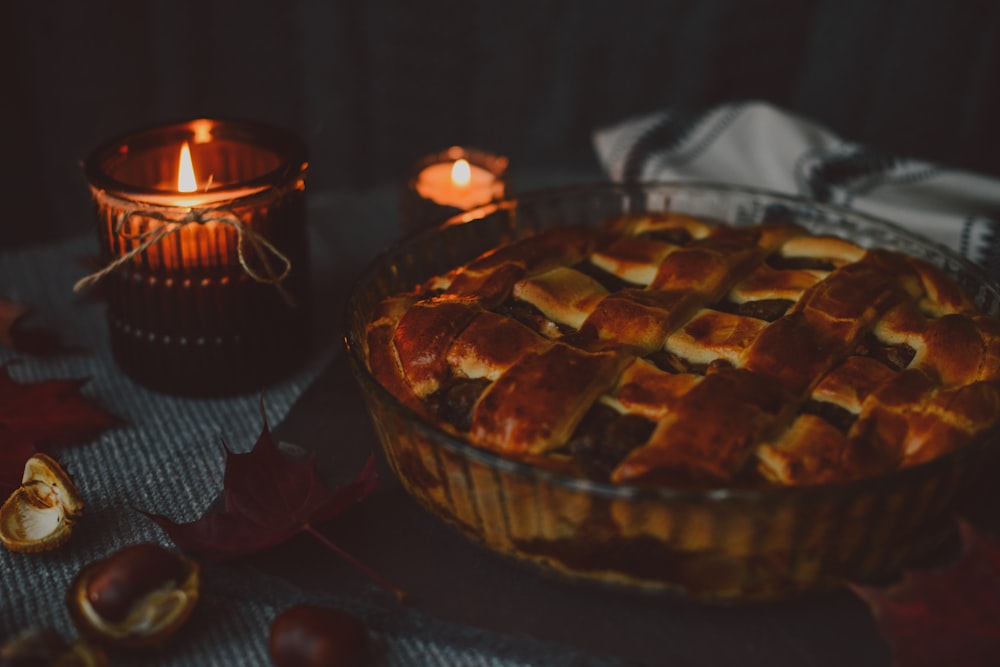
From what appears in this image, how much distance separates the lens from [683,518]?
2.58ft

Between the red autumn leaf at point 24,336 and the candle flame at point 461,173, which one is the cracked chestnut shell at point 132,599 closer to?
the red autumn leaf at point 24,336

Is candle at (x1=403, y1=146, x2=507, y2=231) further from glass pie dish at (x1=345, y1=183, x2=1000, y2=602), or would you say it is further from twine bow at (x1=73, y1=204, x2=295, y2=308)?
glass pie dish at (x1=345, y1=183, x2=1000, y2=602)

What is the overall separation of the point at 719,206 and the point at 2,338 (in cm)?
103

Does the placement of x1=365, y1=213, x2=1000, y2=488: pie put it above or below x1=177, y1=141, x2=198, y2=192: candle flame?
below

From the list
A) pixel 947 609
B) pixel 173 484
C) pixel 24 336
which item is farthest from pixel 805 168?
pixel 24 336

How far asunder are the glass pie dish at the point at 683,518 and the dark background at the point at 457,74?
117cm

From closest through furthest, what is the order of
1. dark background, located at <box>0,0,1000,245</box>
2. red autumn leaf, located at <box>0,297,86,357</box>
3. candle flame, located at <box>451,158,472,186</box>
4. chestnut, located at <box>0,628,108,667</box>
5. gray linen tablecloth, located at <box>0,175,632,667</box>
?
1. chestnut, located at <box>0,628,108,667</box>
2. gray linen tablecloth, located at <box>0,175,632,667</box>
3. red autumn leaf, located at <box>0,297,86,357</box>
4. candle flame, located at <box>451,158,472,186</box>
5. dark background, located at <box>0,0,1000,245</box>

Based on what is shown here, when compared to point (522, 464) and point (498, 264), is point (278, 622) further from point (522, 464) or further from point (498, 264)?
point (498, 264)

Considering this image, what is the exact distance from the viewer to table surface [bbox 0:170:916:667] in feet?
2.84

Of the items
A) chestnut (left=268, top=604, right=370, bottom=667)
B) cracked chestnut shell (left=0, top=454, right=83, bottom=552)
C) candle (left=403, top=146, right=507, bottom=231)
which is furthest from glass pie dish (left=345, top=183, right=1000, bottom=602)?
candle (left=403, top=146, right=507, bottom=231)

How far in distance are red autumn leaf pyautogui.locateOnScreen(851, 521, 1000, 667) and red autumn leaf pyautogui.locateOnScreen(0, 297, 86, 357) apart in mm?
1088

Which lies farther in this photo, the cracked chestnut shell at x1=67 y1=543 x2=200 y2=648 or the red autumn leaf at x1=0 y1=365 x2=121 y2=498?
the red autumn leaf at x1=0 y1=365 x2=121 y2=498

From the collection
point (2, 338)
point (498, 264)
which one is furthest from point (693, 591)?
point (2, 338)

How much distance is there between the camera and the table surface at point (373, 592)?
0.86m
